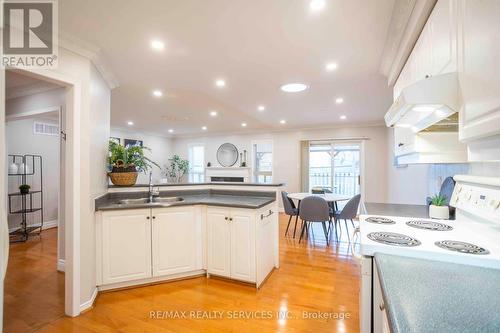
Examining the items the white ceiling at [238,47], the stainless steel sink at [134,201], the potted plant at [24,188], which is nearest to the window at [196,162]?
A: the white ceiling at [238,47]

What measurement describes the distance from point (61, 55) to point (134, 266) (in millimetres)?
2034

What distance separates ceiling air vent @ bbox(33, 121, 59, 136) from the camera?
14.9 feet

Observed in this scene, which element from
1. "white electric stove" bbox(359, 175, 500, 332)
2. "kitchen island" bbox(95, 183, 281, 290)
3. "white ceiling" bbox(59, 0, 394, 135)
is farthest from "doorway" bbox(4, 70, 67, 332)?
"white electric stove" bbox(359, 175, 500, 332)

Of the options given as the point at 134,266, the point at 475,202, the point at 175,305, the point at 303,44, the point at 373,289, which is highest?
the point at 303,44

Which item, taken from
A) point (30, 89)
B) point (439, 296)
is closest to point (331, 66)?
point (439, 296)

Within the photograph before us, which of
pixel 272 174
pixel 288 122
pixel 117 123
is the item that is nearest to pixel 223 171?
pixel 272 174

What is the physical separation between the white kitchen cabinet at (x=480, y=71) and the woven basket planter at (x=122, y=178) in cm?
287

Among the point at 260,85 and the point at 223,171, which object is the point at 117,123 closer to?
the point at 223,171

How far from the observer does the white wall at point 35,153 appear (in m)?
4.17

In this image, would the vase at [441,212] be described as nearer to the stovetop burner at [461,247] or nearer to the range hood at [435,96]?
the stovetop burner at [461,247]

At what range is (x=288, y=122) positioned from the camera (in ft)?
18.3

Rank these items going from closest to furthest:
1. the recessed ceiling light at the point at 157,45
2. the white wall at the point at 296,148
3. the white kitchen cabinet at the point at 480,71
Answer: the white kitchen cabinet at the point at 480,71 → the recessed ceiling light at the point at 157,45 → the white wall at the point at 296,148

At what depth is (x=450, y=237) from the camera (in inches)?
47.5

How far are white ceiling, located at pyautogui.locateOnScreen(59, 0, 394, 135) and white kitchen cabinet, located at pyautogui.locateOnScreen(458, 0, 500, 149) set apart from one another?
85cm
